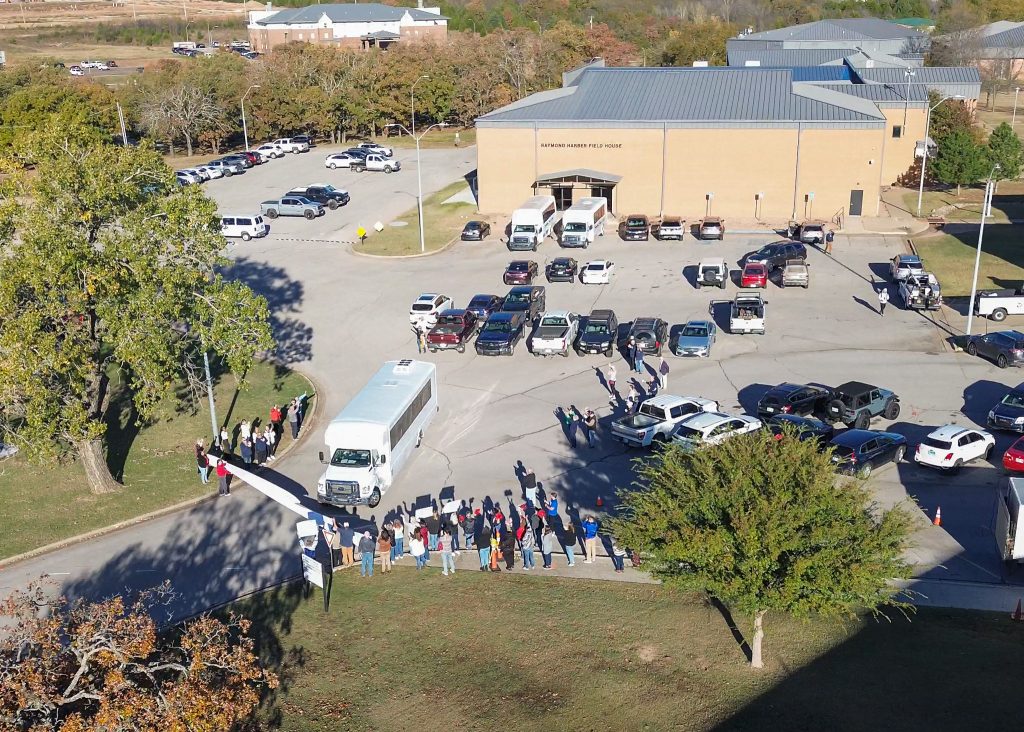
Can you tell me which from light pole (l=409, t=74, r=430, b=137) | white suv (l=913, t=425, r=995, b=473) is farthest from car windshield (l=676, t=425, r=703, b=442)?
light pole (l=409, t=74, r=430, b=137)

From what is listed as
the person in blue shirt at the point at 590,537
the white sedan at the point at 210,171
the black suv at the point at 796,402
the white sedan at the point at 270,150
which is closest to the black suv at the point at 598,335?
the black suv at the point at 796,402

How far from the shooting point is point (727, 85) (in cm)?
6262

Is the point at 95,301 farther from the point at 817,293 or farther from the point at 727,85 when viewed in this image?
the point at 727,85

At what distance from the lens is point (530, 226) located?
177 feet

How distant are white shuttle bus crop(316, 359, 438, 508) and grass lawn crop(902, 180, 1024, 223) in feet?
141

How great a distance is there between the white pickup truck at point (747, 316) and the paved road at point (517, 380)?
44 cm

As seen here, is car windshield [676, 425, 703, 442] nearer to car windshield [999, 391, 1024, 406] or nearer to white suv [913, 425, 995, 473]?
white suv [913, 425, 995, 473]

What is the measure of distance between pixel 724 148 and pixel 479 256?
16846 mm

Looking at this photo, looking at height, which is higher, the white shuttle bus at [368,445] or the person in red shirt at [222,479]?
the white shuttle bus at [368,445]

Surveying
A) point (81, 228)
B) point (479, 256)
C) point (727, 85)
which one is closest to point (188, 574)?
point (81, 228)

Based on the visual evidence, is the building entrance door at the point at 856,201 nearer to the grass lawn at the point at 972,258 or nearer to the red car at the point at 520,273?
the grass lawn at the point at 972,258

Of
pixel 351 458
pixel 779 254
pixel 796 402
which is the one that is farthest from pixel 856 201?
pixel 351 458

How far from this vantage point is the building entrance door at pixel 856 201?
191 feet

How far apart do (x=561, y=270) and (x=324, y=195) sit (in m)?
22.7
